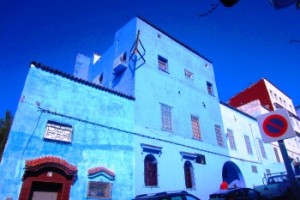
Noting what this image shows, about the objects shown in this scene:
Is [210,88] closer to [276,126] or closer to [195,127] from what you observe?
[195,127]

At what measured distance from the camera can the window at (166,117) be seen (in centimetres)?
1474

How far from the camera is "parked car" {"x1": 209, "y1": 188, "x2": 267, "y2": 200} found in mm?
10623

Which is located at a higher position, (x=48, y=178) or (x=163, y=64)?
(x=163, y=64)

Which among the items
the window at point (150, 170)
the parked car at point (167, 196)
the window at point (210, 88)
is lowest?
the parked car at point (167, 196)

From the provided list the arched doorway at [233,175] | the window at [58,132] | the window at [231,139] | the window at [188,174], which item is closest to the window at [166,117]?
the window at [188,174]

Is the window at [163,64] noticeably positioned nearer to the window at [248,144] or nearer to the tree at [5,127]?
the window at [248,144]

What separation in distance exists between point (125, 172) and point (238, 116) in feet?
50.6

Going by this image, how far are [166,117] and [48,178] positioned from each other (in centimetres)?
822

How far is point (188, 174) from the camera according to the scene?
14.5 metres

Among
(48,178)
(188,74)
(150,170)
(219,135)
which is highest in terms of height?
(188,74)

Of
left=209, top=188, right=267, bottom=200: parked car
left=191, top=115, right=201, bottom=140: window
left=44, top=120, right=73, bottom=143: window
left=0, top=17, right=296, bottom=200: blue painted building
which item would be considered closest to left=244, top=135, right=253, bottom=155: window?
left=0, top=17, right=296, bottom=200: blue painted building

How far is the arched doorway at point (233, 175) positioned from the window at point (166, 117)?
6.84 metres

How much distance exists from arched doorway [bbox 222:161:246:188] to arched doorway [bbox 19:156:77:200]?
43.2ft

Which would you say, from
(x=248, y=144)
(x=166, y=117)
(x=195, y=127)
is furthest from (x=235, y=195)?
(x=248, y=144)
